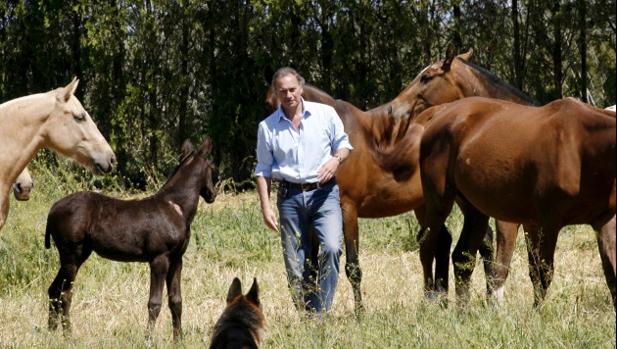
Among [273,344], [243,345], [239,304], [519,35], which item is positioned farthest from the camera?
[519,35]

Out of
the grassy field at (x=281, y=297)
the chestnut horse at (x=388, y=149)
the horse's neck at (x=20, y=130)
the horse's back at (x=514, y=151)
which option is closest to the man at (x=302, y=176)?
the grassy field at (x=281, y=297)

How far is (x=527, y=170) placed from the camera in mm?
7500

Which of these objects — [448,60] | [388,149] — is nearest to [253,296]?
[388,149]

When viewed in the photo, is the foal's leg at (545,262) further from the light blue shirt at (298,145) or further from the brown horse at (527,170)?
the light blue shirt at (298,145)

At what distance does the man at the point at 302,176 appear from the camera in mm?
7465

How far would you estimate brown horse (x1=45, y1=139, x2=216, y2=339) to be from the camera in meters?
7.53

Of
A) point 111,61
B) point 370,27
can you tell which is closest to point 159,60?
point 111,61

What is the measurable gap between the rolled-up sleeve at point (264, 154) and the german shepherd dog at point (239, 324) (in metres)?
2.07

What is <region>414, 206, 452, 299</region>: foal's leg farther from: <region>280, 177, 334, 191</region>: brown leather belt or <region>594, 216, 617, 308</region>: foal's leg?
<region>594, 216, 617, 308</region>: foal's leg

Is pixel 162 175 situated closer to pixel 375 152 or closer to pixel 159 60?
pixel 159 60

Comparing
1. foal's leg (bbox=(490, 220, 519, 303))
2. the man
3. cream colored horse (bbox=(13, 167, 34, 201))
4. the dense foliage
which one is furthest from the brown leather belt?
the dense foliage

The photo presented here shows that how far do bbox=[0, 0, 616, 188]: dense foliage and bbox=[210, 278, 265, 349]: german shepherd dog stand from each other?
415 inches

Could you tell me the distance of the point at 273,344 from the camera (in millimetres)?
6898

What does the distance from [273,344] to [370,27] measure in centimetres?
1014
